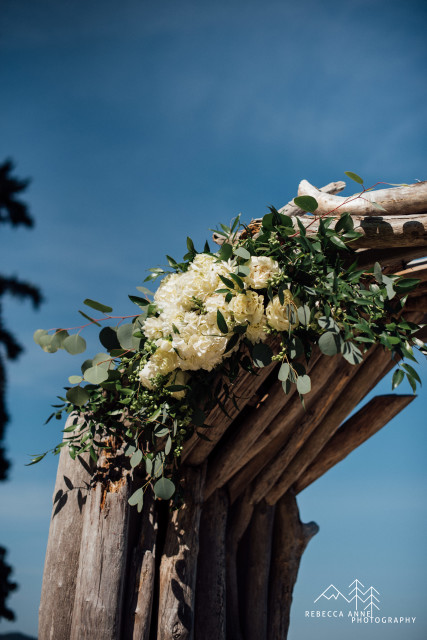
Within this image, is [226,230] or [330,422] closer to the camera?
[226,230]

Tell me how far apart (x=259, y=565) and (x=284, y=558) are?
0.81 ft

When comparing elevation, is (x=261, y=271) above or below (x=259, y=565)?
above

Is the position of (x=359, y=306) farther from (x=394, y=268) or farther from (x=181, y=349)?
(x=181, y=349)

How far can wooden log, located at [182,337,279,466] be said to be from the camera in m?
2.24

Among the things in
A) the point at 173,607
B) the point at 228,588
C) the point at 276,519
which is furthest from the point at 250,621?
the point at 173,607

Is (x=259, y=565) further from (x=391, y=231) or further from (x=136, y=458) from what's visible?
(x=391, y=231)

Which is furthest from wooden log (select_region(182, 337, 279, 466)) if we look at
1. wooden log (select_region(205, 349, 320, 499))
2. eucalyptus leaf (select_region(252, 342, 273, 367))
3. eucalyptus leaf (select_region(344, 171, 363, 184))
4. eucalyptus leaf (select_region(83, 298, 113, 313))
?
eucalyptus leaf (select_region(344, 171, 363, 184))

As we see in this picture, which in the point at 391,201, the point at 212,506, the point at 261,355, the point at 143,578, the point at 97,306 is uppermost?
the point at 391,201

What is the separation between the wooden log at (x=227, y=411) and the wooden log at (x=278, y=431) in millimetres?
324

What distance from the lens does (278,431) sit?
2697 millimetres

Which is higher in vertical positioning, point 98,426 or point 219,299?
point 219,299

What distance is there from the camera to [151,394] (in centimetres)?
197

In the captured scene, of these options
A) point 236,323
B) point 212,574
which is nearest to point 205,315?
point 236,323

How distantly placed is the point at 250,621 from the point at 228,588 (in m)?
0.30
